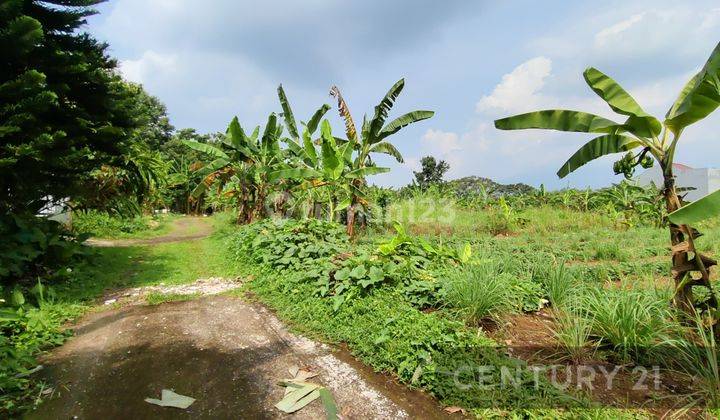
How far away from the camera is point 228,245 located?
951cm

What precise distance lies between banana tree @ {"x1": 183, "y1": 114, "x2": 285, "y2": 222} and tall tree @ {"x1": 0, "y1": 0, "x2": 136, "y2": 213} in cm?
450

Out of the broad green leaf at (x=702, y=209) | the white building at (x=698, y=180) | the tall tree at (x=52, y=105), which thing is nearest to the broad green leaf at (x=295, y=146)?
the tall tree at (x=52, y=105)

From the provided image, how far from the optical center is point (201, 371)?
337 centimetres

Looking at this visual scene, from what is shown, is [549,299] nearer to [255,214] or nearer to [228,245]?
[228,245]

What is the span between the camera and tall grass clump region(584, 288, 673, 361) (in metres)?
3.04

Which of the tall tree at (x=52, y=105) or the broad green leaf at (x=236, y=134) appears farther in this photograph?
the broad green leaf at (x=236, y=134)

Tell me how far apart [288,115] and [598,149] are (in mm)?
9122

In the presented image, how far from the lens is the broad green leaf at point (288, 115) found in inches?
438

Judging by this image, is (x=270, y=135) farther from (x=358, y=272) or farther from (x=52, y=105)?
(x=358, y=272)

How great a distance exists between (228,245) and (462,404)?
8064mm

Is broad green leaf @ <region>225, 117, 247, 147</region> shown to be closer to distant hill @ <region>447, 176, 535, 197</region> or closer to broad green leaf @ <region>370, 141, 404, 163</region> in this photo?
broad green leaf @ <region>370, 141, 404, 163</region>

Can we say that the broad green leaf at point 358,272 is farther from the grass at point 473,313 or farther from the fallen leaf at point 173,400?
the fallen leaf at point 173,400

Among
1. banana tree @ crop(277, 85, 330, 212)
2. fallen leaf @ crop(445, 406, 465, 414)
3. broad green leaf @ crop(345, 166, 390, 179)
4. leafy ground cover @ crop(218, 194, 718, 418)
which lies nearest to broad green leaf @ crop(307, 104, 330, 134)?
banana tree @ crop(277, 85, 330, 212)

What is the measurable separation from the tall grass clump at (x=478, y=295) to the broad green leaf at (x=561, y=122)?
169 centimetres
